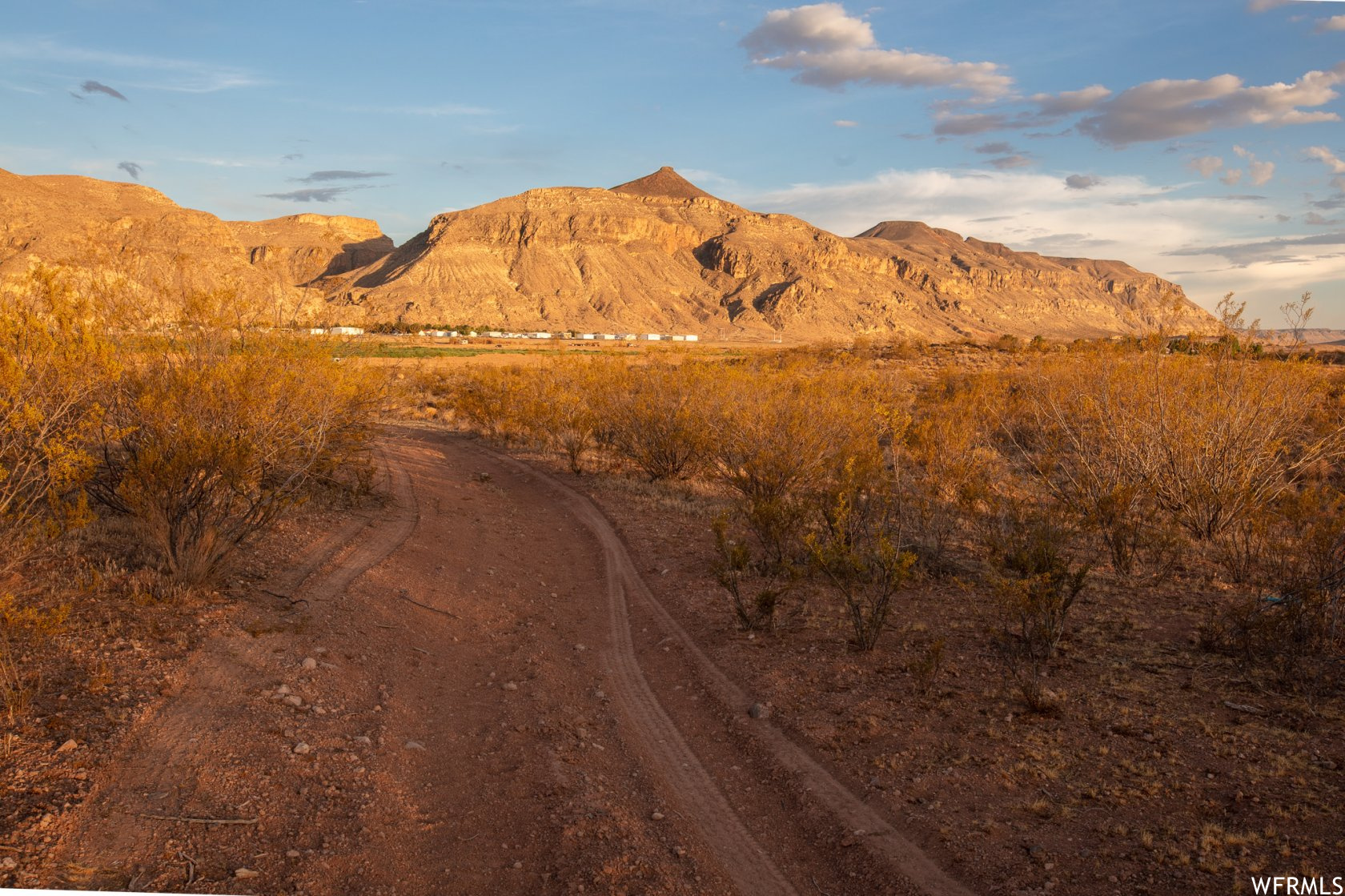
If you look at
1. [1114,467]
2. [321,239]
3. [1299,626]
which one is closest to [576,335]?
[1114,467]

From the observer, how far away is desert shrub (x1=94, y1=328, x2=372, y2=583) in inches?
286

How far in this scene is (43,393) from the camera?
6.13m

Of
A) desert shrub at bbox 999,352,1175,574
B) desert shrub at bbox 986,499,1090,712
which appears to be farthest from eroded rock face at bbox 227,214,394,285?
desert shrub at bbox 986,499,1090,712

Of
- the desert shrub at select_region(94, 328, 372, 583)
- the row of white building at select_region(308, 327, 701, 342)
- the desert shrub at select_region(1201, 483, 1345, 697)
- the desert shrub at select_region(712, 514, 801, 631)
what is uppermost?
the row of white building at select_region(308, 327, 701, 342)

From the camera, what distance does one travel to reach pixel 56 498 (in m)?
6.12

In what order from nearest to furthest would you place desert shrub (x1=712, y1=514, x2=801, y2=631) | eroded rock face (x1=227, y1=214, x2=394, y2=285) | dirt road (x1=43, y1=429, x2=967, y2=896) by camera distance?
dirt road (x1=43, y1=429, x2=967, y2=896)
desert shrub (x1=712, y1=514, x2=801, y2=631)
eroded rock face (x1=227, y1=214, x2=394, y2=285)

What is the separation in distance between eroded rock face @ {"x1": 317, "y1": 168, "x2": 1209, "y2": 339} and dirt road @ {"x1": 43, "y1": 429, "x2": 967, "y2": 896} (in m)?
101

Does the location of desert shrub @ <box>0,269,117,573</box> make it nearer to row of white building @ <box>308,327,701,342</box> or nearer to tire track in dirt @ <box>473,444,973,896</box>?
tire track in dirt @ <box>473,444,973,896</box>

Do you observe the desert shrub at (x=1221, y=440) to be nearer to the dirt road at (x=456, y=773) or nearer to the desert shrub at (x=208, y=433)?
the dirt road at (x=456, y=773)

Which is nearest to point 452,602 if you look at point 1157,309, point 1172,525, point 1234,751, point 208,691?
point 208,691

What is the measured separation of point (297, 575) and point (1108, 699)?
825 centimetres

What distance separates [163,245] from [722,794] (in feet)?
34.6

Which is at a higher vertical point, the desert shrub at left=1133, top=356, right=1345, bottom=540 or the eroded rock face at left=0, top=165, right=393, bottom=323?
the eroded rock face at left=0, top=165, right=393, bottom=323

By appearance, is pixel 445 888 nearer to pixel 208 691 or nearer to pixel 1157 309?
pixel 208 691
